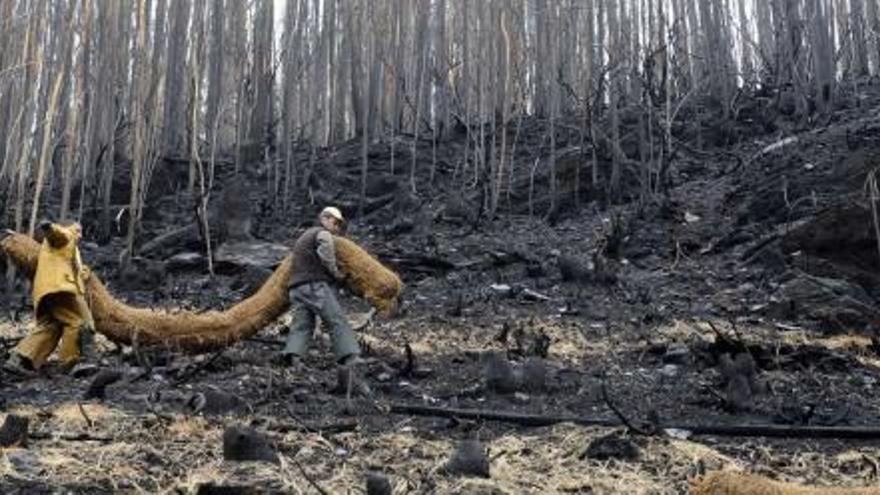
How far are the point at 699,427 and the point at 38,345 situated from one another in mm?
3779

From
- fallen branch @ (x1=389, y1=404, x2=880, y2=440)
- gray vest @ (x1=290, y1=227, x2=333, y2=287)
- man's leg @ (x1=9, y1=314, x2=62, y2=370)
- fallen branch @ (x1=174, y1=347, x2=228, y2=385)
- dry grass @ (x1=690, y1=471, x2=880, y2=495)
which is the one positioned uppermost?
gray vest @ (x1=290, y1=227, x2=333, y2=287)

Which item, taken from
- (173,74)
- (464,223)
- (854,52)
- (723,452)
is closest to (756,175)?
(464,223)

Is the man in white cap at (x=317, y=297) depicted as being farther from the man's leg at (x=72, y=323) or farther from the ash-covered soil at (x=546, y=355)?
the man's leg at (x=72, y=323)

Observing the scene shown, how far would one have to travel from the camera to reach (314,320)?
5703 mm

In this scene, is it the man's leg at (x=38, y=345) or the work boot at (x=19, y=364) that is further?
the man's leg at (x=38, y=345)

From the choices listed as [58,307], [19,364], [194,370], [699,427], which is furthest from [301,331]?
[699,427]

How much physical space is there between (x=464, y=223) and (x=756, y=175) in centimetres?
317

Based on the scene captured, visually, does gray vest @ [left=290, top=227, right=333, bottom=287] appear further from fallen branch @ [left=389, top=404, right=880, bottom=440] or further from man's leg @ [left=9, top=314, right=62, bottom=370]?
fallen branch @ [left=389, top=404, right=880, bottom=440]

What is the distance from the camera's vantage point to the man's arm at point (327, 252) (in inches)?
222

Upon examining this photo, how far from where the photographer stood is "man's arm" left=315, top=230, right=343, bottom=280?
5.65 metres

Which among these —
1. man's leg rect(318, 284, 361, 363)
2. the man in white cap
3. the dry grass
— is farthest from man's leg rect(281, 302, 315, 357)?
the dry grass

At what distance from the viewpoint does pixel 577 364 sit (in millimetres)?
5598

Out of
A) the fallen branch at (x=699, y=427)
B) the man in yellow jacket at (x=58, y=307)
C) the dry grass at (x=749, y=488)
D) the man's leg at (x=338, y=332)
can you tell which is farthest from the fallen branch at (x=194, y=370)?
the dry grass at (x=749, y=488)

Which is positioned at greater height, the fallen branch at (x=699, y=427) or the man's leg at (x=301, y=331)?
the man's leg at (x=301, y=331)
